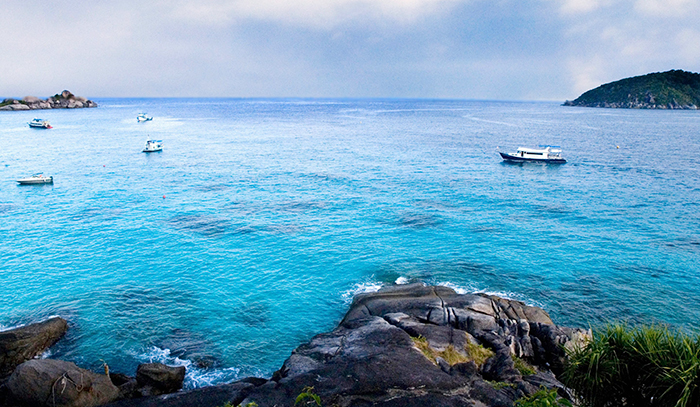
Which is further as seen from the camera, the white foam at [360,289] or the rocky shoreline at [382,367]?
the white foam at [360,289]

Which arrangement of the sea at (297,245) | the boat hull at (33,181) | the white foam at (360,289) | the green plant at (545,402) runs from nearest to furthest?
the green plant at (545,402) < the sea at (297,245) < the white foam at (360,289) < the boat hull at (33,181)

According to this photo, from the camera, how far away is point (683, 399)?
18188 millimetres

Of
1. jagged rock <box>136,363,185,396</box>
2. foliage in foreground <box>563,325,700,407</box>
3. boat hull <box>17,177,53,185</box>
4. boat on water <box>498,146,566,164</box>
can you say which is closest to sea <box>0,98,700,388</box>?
boat on water <box>498,146,566,164</box>

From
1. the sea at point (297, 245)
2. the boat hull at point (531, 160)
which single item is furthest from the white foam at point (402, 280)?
the boat hull at point (531, 160)

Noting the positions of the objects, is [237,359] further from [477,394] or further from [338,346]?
[477,394]

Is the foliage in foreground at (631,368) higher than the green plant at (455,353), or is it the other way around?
the foliage in foreground at (631,368)

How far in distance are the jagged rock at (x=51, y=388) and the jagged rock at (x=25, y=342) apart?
23.4 ft

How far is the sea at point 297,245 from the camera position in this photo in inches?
1658

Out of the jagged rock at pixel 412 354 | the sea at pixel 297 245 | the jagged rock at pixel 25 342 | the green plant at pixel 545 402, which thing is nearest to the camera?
the green plant at pixel 545 402

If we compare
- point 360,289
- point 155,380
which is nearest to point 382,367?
point 155,380

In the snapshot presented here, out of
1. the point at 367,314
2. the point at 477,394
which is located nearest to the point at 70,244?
the point at 367,314

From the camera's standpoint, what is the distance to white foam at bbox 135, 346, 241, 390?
33.6 m

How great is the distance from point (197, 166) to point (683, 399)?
104526 millimetres

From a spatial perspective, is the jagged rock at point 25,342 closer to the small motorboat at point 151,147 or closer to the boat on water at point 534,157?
the small motorboat at point 151,147
